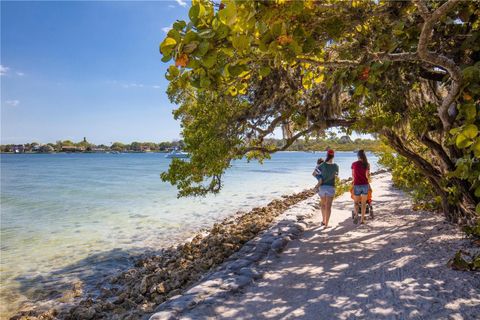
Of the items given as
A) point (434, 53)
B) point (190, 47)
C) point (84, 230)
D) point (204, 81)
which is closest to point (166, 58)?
point (190, 47)

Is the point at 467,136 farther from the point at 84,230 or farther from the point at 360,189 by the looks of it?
the point at 84,230

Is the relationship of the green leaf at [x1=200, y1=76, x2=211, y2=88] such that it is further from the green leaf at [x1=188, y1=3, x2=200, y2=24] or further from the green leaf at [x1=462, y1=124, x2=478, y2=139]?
the green leaf at [x1=462, y1=124, x2=478, y2=139]

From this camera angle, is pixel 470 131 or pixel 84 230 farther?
pixel 84 230

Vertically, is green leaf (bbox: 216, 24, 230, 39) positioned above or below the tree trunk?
above

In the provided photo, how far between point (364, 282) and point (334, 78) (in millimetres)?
3209

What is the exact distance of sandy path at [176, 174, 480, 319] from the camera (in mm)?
4207

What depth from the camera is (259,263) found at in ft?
21.2

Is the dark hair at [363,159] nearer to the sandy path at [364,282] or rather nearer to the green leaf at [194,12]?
the sandy path at [364,282]

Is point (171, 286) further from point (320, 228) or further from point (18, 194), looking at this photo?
point (18, 194)

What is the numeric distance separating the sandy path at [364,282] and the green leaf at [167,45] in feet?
11.7

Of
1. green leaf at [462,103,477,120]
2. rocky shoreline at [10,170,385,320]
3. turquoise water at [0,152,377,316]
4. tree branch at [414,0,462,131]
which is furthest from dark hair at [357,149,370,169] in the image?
turquoise water at [0,152,377,316]

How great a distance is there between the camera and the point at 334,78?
186 inches

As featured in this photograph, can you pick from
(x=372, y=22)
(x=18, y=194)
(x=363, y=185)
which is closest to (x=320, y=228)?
(x=363, y=185)

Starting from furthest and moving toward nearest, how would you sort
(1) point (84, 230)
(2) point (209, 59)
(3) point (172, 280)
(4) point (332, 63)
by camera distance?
(1) point (84, 230) < (3) point (172, 280) < (4) point (332, 63) < (2) point (209, 59)
